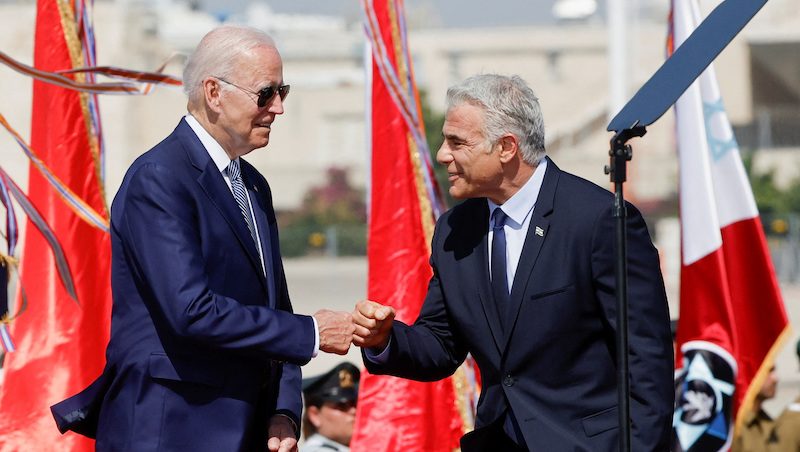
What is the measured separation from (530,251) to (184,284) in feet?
2.89

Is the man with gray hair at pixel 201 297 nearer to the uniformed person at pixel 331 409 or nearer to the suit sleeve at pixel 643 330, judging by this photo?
the suit sleeve at pixel 643 330

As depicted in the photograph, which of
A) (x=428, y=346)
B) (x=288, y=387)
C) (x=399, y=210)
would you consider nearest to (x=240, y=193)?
(x=288, y=387)

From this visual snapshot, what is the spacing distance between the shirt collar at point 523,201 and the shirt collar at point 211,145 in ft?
2.38

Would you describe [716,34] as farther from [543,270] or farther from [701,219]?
[701,219]

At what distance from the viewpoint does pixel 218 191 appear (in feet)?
10.3

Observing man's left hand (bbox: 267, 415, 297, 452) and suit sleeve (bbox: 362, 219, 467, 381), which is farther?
suit sleeve (bbox: 362, 219, 467, 381)

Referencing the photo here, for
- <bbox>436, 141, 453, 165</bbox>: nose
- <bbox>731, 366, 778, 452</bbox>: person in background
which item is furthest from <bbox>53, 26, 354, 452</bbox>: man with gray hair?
<bbox>731, 366, 778, 452</bbox>: person in background

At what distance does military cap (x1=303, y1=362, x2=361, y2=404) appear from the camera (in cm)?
530

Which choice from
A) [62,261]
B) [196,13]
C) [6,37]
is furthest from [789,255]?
[196,13]

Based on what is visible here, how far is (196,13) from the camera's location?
5316 centimetres

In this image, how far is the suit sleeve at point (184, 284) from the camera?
9.77ft

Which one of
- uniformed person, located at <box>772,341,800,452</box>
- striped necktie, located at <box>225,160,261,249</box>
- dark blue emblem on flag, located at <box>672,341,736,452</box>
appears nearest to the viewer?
striped necktie, located at <box>225,160,261,249</box>

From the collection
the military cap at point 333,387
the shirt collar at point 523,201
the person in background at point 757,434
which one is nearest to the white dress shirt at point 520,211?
the shirt collar at point 523,201

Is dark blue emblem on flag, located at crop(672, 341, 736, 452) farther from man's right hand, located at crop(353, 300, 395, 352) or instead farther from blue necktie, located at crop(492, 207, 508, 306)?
man's right hand, located at crop(353, 300, 395, 352)
